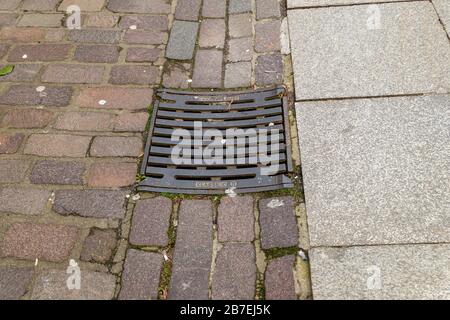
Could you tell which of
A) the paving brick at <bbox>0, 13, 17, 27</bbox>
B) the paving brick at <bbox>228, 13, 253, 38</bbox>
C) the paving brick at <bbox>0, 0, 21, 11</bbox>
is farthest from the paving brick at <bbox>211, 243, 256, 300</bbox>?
the paving brick at <bbox>0, 0, 21, 11</bbox>

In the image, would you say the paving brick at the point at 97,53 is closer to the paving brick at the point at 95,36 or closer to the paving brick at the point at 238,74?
the paving brick at the point at 95,36

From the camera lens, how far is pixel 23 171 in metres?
2.45

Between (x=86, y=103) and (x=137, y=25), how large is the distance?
88cm

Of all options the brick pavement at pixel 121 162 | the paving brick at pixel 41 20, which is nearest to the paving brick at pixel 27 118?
the brick pavement at pixel 121 162

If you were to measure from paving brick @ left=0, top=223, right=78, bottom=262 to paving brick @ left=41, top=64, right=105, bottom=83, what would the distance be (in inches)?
44.5

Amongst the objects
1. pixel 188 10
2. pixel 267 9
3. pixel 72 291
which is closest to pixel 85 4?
pixel 188 10

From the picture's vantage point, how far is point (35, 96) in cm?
287

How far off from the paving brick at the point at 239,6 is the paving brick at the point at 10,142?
1797 mm

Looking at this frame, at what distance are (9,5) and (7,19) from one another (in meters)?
0.22

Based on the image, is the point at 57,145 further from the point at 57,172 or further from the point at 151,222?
the point at 151,222
